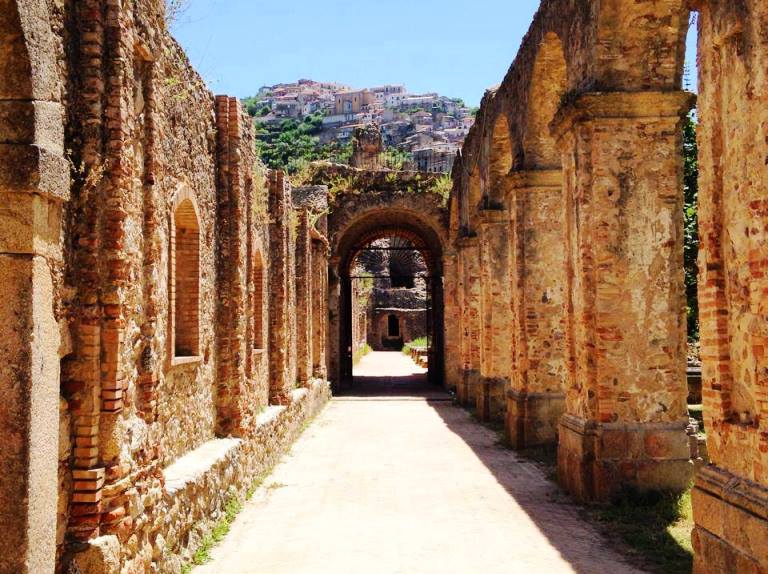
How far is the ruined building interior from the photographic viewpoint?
14.0ft

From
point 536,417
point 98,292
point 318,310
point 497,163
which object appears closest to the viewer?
point 98,292

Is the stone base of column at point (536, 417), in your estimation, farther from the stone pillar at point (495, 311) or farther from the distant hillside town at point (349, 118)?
the distant hillside town at point (349, 118)

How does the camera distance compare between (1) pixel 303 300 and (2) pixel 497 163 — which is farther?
(1) pixel 303 300

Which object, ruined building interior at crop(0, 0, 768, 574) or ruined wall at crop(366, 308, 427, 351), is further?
ruined wall at crop(366, 308, 427, 351)

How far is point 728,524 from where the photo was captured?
206 inches

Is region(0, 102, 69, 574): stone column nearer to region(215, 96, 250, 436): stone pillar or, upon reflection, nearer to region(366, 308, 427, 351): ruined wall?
region(215, 96, 250, 436): stone pillar

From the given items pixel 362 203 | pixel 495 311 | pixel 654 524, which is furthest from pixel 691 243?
pixel 362 203

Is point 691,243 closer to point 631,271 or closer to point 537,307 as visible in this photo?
point 537,307

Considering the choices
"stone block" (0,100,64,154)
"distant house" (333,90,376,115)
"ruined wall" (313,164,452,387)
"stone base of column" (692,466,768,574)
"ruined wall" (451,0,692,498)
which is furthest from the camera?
"distant house" (333,90,376,115)

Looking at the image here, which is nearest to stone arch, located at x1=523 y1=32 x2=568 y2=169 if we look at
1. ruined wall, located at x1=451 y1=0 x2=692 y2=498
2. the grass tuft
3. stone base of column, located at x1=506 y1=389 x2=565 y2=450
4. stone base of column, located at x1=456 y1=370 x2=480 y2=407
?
ruined wall, located at x1=451 y1=0 x2=692 y2=498

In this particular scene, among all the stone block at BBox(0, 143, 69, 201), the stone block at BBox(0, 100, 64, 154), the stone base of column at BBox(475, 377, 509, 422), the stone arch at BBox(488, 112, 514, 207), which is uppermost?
the stone arch at BBox(488, 112, 514, 207)

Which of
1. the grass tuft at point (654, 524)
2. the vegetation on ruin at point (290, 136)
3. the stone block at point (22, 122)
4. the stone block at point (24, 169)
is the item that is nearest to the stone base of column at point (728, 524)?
the grass tuft at point (654, 524)

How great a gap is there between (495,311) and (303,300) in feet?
15.1

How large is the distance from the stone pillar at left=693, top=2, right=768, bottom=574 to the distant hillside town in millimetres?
106207
